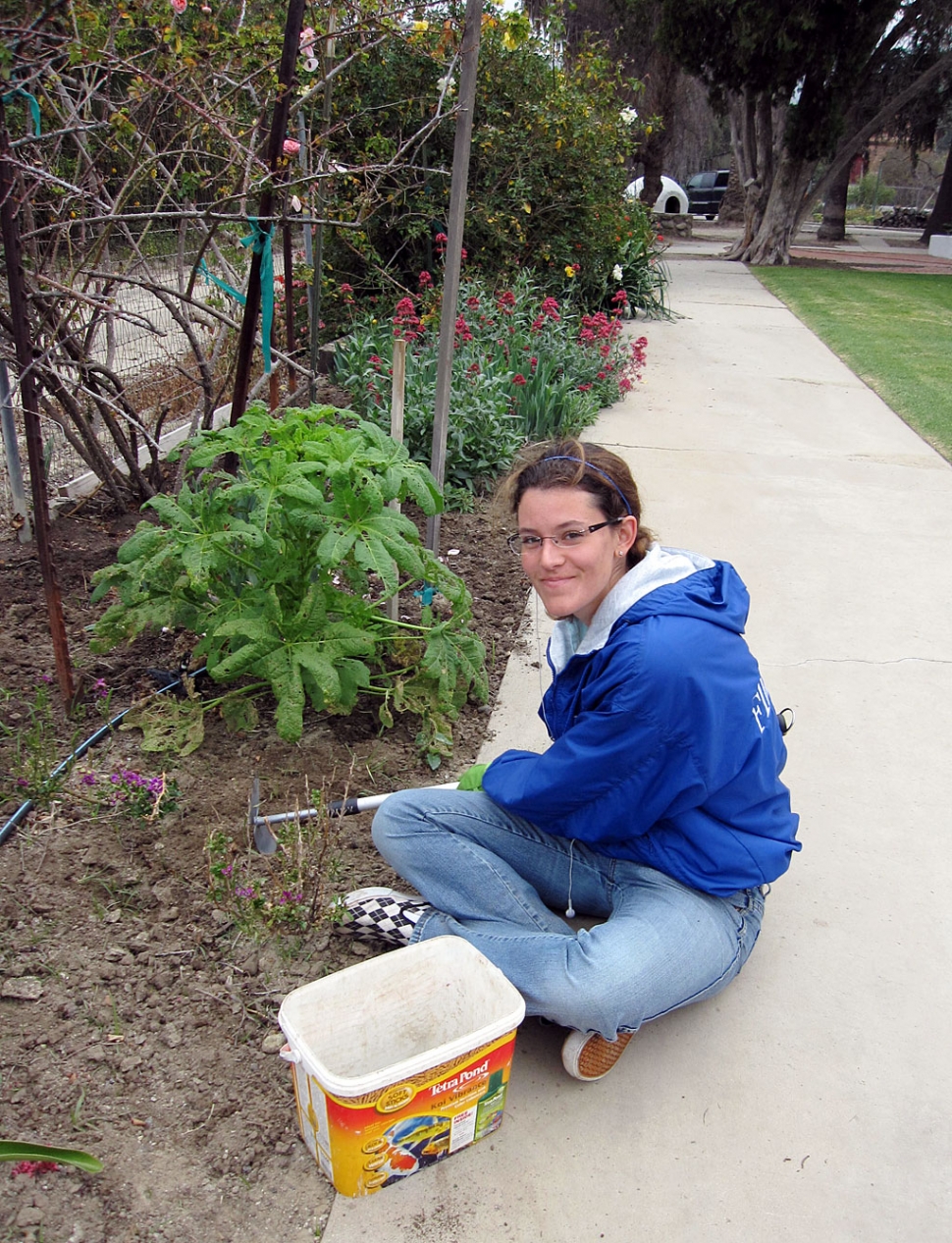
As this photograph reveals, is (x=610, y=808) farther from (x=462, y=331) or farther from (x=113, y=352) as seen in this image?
(x=462, y=331)

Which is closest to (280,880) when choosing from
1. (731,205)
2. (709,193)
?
(731,205)

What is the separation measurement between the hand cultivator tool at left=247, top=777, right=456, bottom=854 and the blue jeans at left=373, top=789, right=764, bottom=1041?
18 cm

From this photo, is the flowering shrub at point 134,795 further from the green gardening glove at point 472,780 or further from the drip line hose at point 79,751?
the green gardening glove at point 472,780

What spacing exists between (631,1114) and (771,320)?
10493 mm

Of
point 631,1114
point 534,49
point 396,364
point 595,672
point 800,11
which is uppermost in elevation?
point 800,11

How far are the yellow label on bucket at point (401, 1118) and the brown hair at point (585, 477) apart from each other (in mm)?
1059

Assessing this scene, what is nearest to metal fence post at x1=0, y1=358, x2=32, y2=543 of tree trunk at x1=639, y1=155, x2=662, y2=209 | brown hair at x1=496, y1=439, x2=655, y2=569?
brown hair at x1=496, y1=439, x2=655, y2=569

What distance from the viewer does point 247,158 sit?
316 cm

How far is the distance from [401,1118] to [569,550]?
1.11m

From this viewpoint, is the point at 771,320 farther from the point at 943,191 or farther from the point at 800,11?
the point at 943,191

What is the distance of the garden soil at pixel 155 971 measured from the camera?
1707 millimetres

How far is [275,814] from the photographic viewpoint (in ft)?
8.53

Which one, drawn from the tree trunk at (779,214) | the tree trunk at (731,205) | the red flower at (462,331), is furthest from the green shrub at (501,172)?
the tree trunk at (731,205)

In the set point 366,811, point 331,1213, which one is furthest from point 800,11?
point 331,1213
